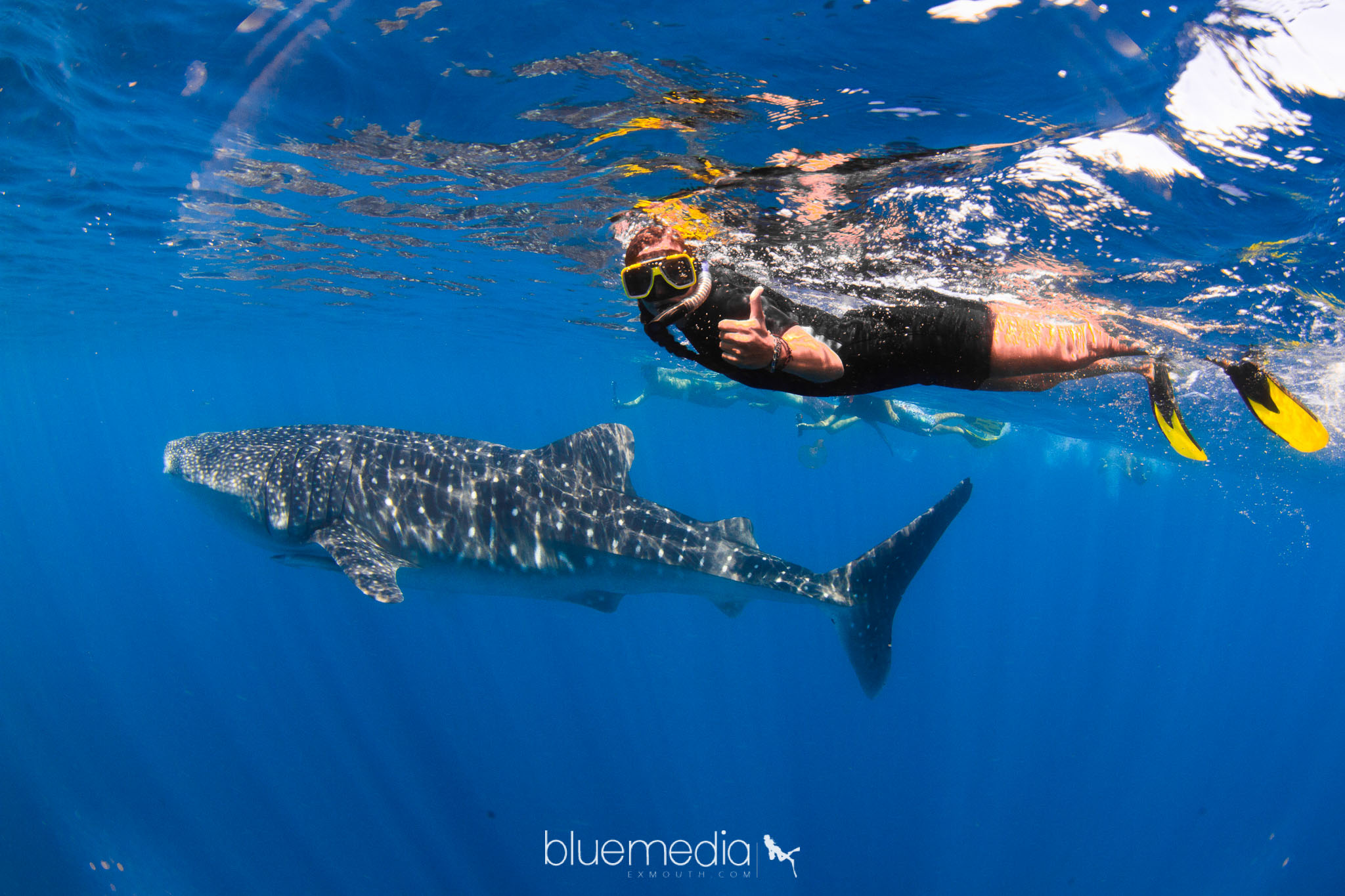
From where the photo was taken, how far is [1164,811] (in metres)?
24.1

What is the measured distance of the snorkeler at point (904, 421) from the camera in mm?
13703

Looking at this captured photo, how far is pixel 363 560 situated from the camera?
22.6ft

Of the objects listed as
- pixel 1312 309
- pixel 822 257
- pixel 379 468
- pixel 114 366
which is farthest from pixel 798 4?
pixel 114 366

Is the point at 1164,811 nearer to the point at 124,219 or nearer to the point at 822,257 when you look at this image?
the point at 822,257

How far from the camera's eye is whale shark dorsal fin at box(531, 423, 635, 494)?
820cm

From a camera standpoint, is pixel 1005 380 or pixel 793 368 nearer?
pixel 793 368

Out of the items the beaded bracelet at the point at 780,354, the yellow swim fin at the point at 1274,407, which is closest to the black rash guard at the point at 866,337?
the beaded bracelet at the point at 780,354

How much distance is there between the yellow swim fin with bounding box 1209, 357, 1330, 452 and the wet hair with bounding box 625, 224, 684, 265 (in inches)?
163

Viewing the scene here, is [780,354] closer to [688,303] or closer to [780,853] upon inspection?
[688,303]

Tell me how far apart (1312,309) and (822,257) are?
7.28 meters

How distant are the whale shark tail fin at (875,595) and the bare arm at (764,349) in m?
4.38

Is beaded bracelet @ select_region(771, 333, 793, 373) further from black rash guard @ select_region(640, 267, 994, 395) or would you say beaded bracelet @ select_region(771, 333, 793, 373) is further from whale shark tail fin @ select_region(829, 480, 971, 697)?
whale shark tail fin @ select_region(829, 480, 971, 697)

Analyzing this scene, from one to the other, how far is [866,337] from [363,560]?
19.8ft

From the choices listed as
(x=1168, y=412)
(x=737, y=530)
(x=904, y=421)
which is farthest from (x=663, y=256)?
(x=904, y=421)
